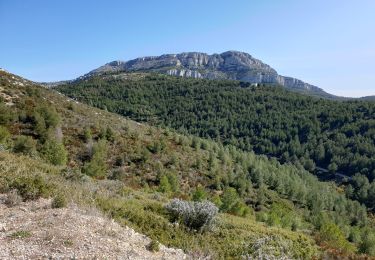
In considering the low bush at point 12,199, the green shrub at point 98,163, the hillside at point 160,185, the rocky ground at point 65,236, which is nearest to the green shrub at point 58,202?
the hillside at point 160,185

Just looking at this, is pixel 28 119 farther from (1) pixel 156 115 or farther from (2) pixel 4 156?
(1) pixel 156 115

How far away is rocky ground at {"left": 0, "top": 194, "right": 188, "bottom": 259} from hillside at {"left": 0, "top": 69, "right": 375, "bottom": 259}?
2.01ft

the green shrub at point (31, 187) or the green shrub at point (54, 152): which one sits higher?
the green shrub at point (31, 187)

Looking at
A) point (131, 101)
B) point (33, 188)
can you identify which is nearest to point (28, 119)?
point (33, 188)

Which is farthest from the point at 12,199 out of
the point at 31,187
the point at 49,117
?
Result: the point at 49,117

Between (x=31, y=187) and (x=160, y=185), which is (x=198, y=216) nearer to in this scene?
(x=31, y=187)

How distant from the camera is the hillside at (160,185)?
1090 centimetres

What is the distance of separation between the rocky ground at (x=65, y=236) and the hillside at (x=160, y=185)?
613 mm

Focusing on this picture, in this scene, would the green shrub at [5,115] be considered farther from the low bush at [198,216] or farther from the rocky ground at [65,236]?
the low bush at [198,216]

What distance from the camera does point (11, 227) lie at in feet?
27.5

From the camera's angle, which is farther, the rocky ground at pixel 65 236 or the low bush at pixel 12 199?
the low bush at pixel 12 199

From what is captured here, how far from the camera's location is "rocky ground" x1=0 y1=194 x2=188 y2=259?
7273 millimetres

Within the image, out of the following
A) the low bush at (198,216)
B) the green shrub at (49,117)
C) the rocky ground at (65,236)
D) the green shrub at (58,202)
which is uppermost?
the green shrub at (58,202)

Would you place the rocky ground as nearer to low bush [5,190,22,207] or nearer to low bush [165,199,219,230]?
low bush [5,190,22,207]
